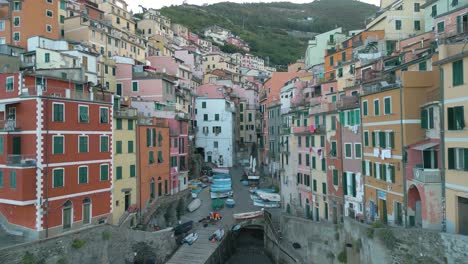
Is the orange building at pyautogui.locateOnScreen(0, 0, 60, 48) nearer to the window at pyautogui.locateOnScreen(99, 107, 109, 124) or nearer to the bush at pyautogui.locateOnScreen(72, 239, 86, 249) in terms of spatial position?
the window at pyautogui.locateOnScreen(99, 107, 109, 124)

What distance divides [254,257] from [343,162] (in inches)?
660

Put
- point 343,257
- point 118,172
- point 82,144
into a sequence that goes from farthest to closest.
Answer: point 118,172
point 82,144
point 343,257

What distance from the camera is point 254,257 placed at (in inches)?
1845

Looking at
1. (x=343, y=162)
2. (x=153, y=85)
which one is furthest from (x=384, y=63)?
(x=153, y=85)

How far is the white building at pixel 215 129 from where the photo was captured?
252ft

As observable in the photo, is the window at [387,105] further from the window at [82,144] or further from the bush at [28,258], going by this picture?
the bush at [28,258]

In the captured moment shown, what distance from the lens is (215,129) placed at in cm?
7712

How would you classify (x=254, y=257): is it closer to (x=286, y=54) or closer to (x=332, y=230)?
(x=332, y=230)

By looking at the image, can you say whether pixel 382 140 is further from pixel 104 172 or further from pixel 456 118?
pixel 104 172

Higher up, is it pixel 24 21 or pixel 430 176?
pixel 24 21

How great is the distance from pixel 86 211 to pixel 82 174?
3.21 meters

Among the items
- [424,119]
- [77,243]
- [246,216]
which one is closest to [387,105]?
[424,119]

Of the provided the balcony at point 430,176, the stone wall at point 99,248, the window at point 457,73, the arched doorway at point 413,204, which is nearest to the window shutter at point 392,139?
the arched doorway at point 413,204

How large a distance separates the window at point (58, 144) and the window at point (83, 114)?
8.20 feet
